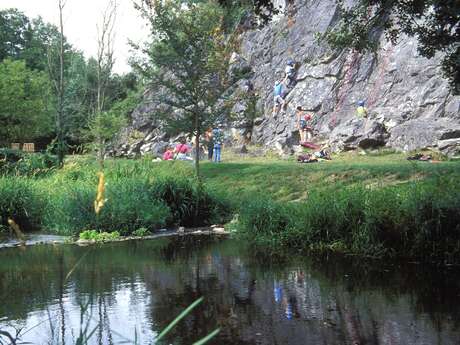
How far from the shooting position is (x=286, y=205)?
43.3 ft

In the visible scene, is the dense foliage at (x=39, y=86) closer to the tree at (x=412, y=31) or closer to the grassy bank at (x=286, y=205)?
the grassy bank at (x=286, y=205)

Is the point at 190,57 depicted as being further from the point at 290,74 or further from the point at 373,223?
the point at 290,74

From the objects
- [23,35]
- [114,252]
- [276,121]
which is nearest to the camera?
[114,252]

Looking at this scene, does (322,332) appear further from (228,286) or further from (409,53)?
(409,53)

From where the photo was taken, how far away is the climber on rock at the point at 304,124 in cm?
3111

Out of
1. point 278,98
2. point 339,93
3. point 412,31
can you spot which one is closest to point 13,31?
point 278,98

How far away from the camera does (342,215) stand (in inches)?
444

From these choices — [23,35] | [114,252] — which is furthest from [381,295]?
[23,35]

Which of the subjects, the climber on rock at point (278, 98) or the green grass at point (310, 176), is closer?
the green grass at point (310, 176)

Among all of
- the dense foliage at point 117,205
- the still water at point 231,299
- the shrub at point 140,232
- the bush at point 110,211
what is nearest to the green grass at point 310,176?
the dense foliage at point 117,205

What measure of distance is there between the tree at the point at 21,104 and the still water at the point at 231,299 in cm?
2985

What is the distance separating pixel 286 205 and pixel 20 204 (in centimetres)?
690

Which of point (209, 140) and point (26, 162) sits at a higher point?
point (209, 140)

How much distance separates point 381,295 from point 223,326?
7.63 ft
